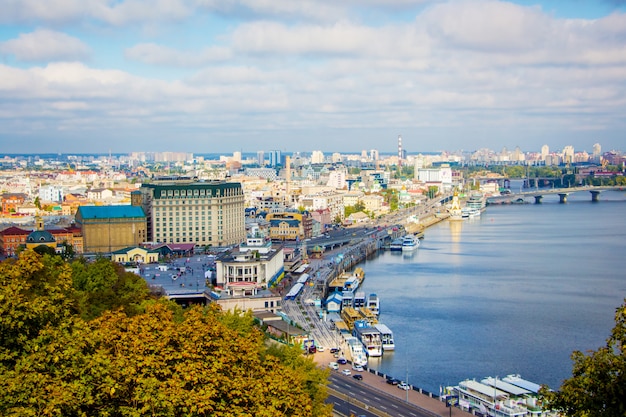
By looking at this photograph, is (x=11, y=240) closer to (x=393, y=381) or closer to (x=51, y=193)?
(x=393, y=381)

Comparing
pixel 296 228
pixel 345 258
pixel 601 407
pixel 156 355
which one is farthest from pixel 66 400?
pixel 296 228

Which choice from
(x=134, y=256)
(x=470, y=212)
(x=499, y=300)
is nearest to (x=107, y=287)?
(x=134, y=256)

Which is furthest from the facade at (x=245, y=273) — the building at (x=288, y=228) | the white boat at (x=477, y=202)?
the white boat at (x=477, y=202)

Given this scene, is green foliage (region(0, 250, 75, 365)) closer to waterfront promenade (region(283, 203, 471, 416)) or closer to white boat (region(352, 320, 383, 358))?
waterfront promenade (region(283, 203, 471, 416))

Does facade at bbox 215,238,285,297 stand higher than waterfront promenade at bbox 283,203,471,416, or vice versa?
facade at bbox 215,238,285,297

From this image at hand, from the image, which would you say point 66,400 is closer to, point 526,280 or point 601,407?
point 601,407

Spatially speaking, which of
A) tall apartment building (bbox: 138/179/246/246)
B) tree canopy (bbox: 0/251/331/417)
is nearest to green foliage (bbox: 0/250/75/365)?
tree canopy (bbox: 0/251/331/417)
